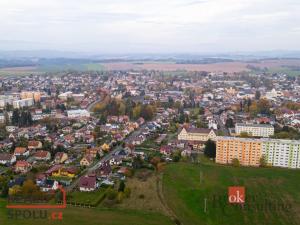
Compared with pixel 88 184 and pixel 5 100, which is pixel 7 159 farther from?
pixel 5 100

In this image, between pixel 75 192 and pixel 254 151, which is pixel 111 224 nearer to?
pixel 75 192

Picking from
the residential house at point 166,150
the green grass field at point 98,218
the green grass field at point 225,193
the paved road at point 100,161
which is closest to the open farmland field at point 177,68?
the paved road at point 100,161

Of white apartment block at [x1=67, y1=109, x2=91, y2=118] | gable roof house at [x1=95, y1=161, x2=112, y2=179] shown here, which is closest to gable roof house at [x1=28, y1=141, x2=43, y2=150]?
gable roof house at [x1=95, y1=161, x2=112, y2=179]

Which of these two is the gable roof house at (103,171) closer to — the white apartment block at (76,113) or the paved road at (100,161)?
the paved road at (100,161)

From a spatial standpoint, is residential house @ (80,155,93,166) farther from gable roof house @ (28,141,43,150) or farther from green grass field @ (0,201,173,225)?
green grass field @ (0,201,173,225)

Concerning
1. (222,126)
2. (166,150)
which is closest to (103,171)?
(166,150)
